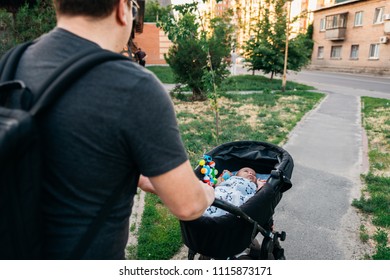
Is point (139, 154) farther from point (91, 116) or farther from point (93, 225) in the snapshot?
point (93, 225)

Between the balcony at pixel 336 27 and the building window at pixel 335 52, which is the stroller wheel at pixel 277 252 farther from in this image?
the building window at pixel 335 52

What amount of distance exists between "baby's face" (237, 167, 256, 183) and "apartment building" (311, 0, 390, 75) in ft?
97.2

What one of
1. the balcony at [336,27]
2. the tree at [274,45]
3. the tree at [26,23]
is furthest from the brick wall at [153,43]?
the tree at [26,23]

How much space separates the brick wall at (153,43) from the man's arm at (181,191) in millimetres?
31504

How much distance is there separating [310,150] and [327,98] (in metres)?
8.07

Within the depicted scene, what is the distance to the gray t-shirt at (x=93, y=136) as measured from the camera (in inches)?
36.6

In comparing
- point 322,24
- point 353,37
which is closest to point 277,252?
point 353,37

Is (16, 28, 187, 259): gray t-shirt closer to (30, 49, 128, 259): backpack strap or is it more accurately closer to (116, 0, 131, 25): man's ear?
(30, 49, 128, 259): backpack strap

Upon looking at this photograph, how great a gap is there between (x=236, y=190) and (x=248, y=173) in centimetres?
51

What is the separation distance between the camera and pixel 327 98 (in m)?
13.7

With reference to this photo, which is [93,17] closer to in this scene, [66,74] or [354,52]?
[66,74]

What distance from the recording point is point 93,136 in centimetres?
95

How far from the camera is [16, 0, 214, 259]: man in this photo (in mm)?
931
